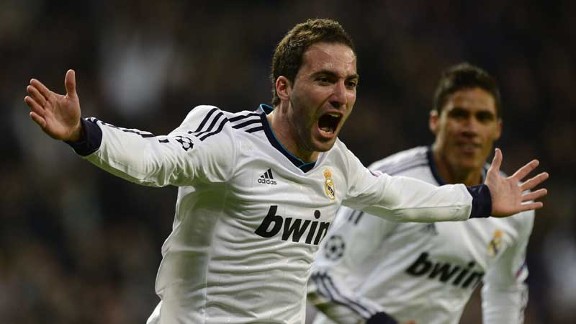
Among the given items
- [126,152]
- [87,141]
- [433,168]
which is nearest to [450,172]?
[433,168]

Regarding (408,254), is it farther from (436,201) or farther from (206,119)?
(206,119)

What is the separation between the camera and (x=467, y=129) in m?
5.36

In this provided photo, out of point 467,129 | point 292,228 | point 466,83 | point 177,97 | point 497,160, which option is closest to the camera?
point 292,228

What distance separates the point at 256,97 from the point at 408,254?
15.3ft

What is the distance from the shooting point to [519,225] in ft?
17.6

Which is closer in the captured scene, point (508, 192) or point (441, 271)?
point (508, 192)

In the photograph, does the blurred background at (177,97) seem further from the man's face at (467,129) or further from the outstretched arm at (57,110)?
the outstretched arm at (57,110)

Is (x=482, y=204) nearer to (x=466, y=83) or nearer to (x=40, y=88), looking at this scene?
(x=466, y=83)

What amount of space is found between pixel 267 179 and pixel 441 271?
1684mm

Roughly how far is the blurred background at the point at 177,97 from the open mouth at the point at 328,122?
4454mm

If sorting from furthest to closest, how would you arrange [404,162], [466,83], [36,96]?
[466,83]
[404,162]
[36,96]

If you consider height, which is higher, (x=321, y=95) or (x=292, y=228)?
(x=321, y=95)

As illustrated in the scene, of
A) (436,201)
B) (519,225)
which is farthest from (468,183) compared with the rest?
(436,201)

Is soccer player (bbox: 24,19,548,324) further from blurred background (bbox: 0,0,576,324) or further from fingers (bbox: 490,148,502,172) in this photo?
blurred background (bbox: 0,0,576,324)
